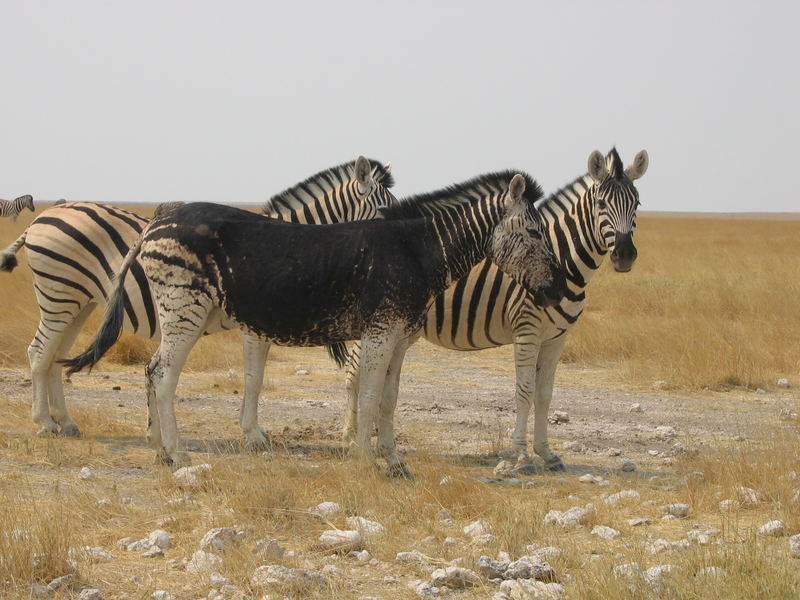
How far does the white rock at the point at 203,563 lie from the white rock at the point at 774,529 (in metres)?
3.05

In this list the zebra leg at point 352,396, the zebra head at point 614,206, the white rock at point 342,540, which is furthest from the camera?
the zebra leg at point 352,396

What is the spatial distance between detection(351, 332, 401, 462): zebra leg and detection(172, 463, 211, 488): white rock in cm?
111

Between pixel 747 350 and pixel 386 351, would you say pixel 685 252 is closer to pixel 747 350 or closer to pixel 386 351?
pixel 747 350

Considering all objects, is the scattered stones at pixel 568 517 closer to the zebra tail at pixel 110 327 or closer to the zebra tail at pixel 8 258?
the zebra tail at pixel 110 327

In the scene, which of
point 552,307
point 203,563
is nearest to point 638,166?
point 552,307

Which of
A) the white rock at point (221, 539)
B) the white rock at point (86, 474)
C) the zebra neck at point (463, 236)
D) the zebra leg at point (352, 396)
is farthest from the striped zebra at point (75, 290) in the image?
the white rock at point (221, 539)

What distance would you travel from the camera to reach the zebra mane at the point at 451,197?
7.39 m

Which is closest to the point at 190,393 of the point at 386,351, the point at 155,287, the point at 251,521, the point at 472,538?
the point at 155,287

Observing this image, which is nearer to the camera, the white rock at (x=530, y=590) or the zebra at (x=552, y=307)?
the white rock at (x=530, y=590)

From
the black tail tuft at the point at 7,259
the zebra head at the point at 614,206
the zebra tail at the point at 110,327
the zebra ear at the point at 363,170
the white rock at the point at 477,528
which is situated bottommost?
the white rock at the point at 477,528

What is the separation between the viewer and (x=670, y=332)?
13.4m

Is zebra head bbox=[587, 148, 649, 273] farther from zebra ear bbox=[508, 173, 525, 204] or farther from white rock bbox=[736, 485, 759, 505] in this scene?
white rock bbox=[736, 485, 759, 505]

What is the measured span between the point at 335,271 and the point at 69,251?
2.82m

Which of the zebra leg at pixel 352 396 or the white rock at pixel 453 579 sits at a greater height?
the zebra leg at pixel 352 396
